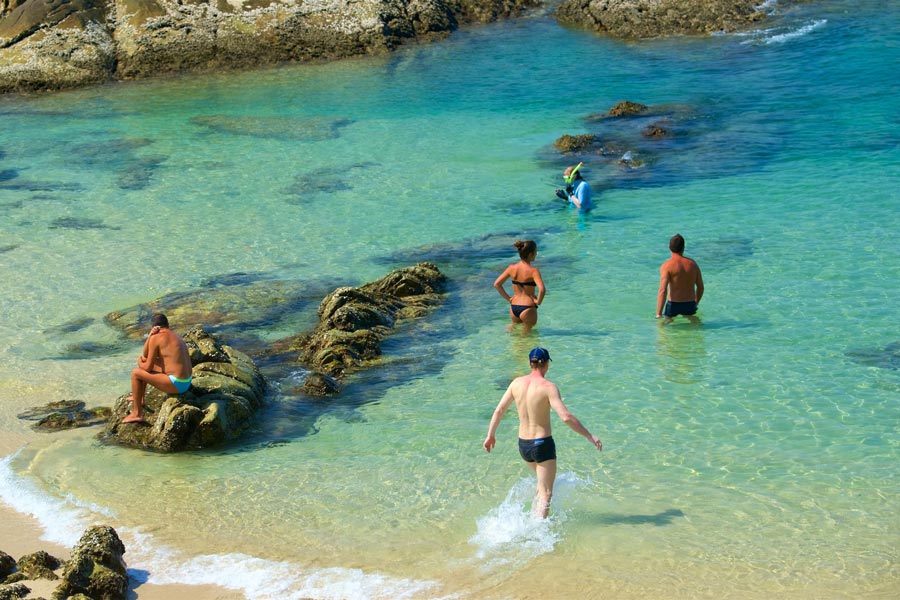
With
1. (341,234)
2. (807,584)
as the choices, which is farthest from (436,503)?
(341,234)

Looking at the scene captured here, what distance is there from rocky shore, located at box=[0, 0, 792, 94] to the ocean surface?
1.21 metres

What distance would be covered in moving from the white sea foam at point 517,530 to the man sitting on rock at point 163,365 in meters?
4.10

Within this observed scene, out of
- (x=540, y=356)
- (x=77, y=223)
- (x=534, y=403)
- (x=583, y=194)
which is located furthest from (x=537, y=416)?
(x=77, y=223)

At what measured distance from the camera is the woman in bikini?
539 inches

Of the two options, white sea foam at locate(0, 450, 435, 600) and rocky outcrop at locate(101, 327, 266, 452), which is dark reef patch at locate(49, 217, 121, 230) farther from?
white sea foam at locate(0, 450, 435, 600)

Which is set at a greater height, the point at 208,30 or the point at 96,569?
the point at 208,30

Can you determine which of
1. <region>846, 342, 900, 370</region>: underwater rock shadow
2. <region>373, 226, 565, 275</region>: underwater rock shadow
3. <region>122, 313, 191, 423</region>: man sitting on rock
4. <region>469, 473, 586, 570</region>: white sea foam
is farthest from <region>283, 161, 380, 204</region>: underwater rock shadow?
<region>469, 473, 586, 570</region>: white sea foam

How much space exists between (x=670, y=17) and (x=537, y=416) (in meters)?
26.4

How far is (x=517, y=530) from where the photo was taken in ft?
31.1

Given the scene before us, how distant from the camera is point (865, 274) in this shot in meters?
15.9

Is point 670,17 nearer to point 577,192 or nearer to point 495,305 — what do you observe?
point 577,192

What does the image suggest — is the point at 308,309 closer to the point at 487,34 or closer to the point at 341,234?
the point at 341,234

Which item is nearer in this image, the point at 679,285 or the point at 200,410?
the point at 200,410

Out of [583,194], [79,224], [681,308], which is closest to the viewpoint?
[681,308]
